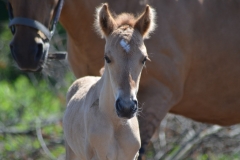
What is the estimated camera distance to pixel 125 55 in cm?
344

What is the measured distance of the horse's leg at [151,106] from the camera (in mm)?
4609

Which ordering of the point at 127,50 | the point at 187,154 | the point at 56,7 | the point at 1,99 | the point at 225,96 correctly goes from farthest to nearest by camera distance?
the point at 1,99
the point at 187,154
the point at 225,96
the point at 56,7
the point at 127,50

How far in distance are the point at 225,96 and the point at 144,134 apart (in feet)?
3.18

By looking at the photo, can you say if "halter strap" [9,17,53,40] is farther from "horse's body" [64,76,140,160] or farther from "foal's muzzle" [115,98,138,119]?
"foal's muzzle" [115,98,138,119]

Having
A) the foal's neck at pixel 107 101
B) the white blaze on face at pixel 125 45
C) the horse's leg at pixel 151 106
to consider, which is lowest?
the horse's leg at pixel 151 106

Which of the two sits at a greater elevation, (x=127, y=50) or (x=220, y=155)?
(x=127, y=50)

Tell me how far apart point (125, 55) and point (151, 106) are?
1270 mm

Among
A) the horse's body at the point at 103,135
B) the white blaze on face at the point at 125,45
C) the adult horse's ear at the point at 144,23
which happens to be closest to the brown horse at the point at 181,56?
the horse's body at the point at 103,135

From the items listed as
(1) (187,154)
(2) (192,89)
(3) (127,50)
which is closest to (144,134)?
(2) (192,89)

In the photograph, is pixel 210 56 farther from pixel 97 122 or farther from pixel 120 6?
pixel 97 122

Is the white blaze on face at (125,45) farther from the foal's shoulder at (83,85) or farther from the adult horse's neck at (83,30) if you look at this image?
the adult horse's neck at (83,30)

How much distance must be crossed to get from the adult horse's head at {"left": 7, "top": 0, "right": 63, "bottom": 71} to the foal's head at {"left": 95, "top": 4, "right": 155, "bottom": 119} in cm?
64

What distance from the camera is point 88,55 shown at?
4.80 m

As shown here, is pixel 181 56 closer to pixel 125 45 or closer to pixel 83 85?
pixel 83 85
